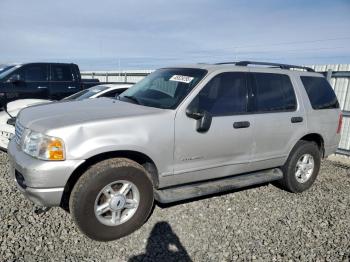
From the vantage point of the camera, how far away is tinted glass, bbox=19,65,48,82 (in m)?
8.62

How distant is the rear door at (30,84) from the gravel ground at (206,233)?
4.42 meters

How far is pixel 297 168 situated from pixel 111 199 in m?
3.13

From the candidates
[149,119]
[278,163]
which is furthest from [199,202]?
[149,119]

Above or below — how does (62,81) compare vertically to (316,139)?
above

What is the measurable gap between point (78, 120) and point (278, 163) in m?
3.02

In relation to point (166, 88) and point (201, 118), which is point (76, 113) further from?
point (201, 118)

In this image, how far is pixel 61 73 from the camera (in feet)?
30.4

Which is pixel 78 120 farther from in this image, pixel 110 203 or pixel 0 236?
pixel 0 236

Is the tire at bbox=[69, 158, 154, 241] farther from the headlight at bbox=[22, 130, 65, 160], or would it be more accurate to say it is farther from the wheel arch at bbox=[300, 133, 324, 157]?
the wheel arch at bbox=[300, 133, 324, 157]

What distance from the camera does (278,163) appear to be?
4.64 meters

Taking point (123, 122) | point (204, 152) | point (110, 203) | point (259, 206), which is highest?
point (123, 122)

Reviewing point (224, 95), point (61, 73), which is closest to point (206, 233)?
point (224, 95)

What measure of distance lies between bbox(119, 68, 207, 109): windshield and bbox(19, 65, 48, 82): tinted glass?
18.0 feet

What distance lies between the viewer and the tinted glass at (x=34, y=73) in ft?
28.3
